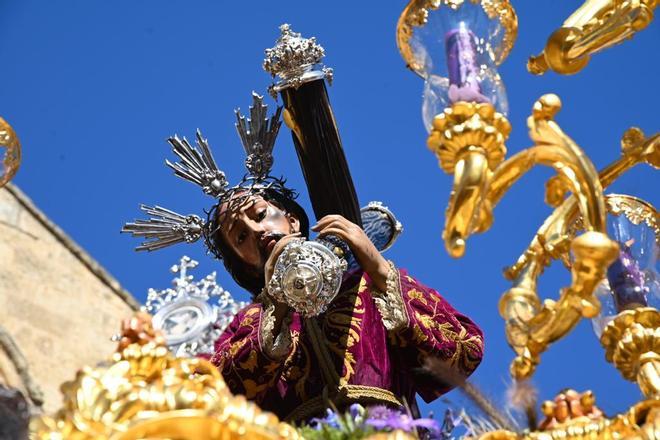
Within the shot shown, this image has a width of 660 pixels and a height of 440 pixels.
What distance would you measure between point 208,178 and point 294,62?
644 mm

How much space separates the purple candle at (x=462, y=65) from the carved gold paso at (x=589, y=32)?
23 cm

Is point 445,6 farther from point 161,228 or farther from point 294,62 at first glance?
point 161,228

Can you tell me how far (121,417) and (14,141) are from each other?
2.01 m

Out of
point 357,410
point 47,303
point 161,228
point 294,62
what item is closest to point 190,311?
point 161,228

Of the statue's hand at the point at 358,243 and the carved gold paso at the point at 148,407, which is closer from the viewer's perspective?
the carved gold paso at the point at 148,407

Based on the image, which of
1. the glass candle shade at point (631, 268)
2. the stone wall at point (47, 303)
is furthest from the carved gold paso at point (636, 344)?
the stone wall at point (47, 303)

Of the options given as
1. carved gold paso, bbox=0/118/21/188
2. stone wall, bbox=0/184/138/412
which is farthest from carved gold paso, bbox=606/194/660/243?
stone wall, bbox=0/184/138/412

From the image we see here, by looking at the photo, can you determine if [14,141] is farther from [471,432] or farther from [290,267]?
[471,432]

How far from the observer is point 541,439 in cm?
340

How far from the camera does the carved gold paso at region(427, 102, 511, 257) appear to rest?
3.52 meters

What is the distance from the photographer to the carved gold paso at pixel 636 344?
382cm

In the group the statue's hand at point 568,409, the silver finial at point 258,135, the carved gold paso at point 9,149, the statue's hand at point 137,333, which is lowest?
the statue's hand at point 568,409

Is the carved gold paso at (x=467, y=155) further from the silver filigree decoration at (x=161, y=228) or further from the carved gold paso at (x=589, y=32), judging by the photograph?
the silver filigree decoration at (x=161, y=228)

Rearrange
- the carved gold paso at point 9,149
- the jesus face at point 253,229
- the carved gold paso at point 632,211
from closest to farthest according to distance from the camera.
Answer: the carved gold paso at point 632,211 < the carved gold paso at point 9,149 < the jesus face at point 253,229
